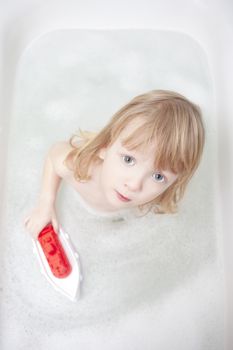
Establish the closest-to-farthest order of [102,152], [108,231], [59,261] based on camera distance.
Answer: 1. [102,152]
2. [59,261]
3. [108,231]

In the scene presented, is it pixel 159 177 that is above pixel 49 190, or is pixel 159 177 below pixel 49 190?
above

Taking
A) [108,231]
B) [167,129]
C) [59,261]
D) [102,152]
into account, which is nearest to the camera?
[167,129]

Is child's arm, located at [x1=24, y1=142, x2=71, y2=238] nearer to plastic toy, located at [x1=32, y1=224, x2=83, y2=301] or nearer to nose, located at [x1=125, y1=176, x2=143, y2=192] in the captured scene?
plastic toy, located at [x1=32, y1=224, x2=83, y2=301]

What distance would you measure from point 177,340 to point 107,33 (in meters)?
0.81

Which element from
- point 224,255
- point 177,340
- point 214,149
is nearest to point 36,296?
point 177,340

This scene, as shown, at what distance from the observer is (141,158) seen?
690 millimetres

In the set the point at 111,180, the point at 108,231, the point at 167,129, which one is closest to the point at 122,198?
the point at 111,180

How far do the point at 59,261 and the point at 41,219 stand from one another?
0.10 metres

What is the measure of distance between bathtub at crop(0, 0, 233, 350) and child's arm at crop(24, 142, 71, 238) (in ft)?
0.21

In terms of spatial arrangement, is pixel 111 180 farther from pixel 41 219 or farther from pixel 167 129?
pixel 41 219

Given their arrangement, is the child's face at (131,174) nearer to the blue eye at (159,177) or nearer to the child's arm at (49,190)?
the blue eye at (159,177)

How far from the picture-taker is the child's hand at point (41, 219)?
36.8 inches

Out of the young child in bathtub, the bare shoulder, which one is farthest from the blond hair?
the bare shoulder

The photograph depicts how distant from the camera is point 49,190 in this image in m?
0.92
